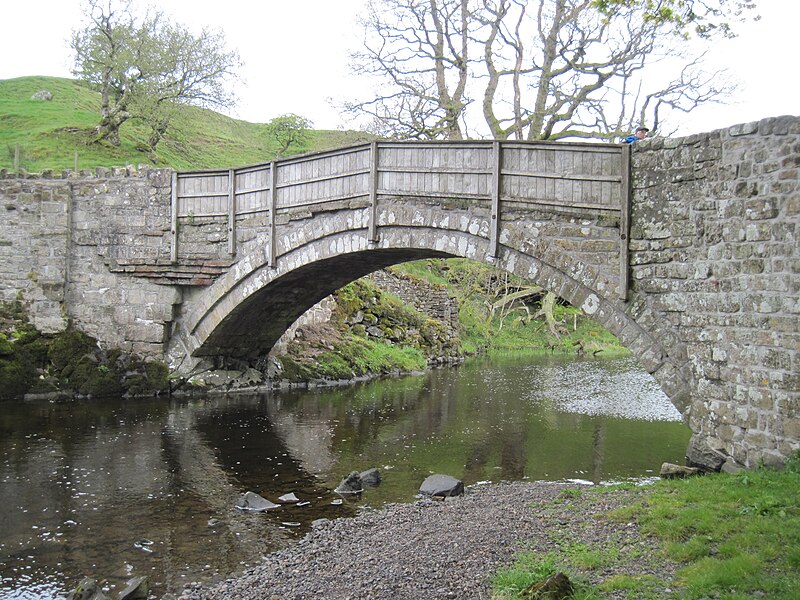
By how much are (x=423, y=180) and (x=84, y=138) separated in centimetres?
2350

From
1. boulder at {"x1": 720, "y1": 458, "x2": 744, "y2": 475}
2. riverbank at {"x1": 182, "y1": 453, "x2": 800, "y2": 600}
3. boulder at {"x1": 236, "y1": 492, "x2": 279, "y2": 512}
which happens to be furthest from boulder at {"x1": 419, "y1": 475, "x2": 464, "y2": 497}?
boulder at {"x1": 720, "y1": 458, "x2": 744, "y2": 475}

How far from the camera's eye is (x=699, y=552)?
5949 millimetres

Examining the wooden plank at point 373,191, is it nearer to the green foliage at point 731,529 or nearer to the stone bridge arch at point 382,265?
the stone bridge arch at point 382,265

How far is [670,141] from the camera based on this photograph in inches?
381

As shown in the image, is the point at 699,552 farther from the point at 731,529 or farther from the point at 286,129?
the point at 286,129

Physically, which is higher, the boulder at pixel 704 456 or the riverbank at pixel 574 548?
the boulder at pixel 704 456

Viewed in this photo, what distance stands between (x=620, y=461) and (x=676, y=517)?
4720 mm

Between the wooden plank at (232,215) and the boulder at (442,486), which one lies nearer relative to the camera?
the boulder at (442,486)

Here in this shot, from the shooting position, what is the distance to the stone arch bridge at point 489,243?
8484mm

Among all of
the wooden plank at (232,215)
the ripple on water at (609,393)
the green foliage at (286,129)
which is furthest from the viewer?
the green foliage at (286,129)

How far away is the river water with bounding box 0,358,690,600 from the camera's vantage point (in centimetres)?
777

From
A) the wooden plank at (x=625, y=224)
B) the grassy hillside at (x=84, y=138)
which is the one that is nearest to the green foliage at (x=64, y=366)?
the grassy hillside at (x=84, y=138)

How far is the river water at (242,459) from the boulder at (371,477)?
4.6 inches

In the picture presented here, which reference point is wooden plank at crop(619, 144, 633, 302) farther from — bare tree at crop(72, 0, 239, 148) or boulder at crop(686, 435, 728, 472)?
bare tree at crop(72, 0, 239, 148)
